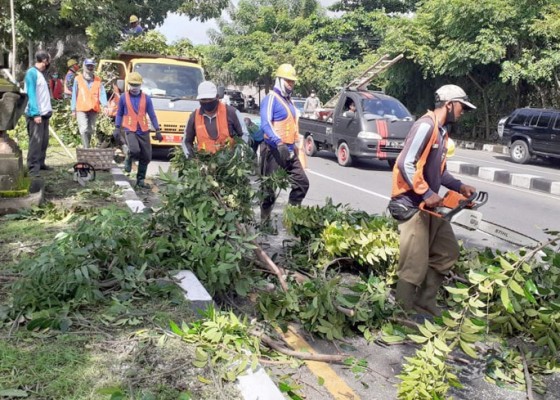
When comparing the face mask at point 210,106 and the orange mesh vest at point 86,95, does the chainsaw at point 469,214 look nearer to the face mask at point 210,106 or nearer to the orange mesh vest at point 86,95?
the face mask at point 210,106

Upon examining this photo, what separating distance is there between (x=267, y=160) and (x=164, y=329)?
365cm

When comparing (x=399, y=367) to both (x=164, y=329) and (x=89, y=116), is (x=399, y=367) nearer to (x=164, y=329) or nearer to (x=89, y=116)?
(x=164, y=329)

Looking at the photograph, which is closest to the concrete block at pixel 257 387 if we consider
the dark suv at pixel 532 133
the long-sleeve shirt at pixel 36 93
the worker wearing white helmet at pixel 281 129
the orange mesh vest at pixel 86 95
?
the worker wearing white helmet at pixel 281 129

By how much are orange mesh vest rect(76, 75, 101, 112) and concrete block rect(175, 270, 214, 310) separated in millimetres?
6926

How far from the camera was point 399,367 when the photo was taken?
3799 mm

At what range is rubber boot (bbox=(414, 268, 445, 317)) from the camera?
4.55 meters

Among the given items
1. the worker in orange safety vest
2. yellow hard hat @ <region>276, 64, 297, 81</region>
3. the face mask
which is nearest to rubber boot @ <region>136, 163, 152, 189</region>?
the worker in orange safety vest

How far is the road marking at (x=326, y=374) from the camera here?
3398 mm

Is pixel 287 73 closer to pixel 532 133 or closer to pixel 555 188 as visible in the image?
pixel 555 188

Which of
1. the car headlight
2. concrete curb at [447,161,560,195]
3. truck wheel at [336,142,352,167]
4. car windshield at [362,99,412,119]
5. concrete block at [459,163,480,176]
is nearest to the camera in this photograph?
concrete curb at [447,161,560,195]

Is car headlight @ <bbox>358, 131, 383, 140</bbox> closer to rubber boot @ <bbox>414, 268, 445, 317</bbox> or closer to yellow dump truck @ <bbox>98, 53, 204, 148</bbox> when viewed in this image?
yellow dump truck @ <bbox>98, 53, 204, 148</bbox>

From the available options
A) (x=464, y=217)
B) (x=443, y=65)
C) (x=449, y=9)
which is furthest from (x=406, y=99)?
(x=464, y=217)

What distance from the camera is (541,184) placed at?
1217 cm

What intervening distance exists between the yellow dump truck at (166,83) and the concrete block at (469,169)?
22.2 feet
